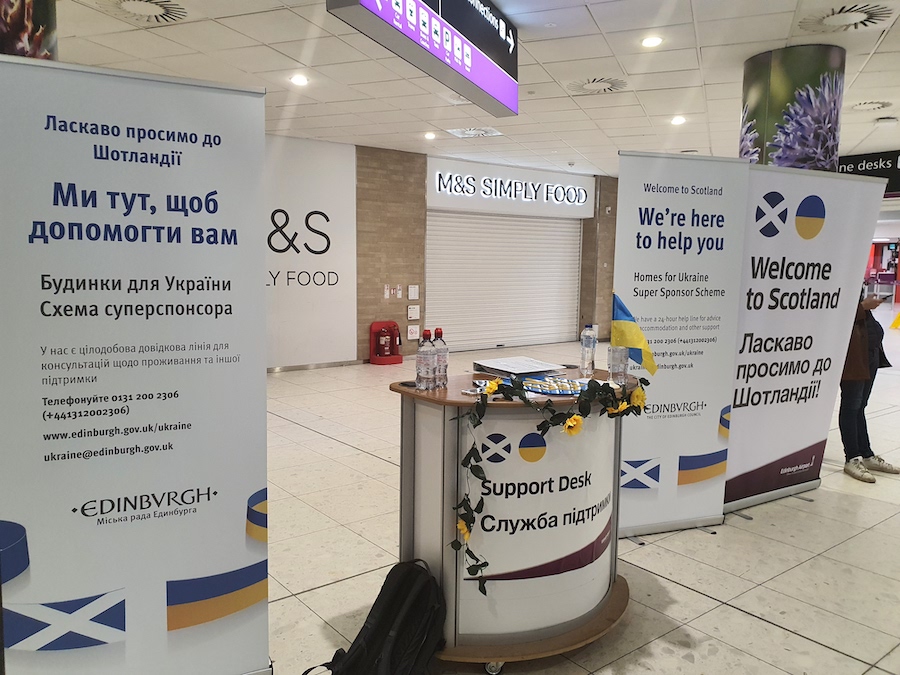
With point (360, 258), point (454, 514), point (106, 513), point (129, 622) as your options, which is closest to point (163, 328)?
point (106, 513)

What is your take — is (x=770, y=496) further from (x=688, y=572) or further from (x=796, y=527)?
(x=688, y=572)

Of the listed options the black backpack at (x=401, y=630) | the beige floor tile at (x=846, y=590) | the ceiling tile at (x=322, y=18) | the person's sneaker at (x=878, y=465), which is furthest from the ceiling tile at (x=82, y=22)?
the person's sneaker at (x=878, y=465)

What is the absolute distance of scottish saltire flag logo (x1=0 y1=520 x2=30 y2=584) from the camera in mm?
1849

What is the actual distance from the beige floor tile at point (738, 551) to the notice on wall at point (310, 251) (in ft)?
21.2

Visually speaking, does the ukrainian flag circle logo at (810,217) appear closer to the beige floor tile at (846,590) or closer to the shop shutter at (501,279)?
the beige floor tile at (846,590)

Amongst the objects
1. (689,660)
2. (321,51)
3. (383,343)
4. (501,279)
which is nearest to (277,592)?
(689,660)

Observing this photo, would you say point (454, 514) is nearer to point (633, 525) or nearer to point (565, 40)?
point (633, 525)

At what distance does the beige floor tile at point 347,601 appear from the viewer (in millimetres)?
2727

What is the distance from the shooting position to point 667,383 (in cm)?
357

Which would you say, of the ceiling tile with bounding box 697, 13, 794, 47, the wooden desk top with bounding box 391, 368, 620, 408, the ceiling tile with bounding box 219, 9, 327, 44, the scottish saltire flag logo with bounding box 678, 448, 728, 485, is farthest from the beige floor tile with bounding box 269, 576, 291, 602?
the ceiling tile with bounding box 697, 13, 794, 47

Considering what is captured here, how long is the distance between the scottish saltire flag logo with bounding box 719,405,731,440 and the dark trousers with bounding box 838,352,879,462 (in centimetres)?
164

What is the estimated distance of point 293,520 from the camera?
3840 mm

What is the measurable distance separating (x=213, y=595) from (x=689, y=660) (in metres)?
1.77

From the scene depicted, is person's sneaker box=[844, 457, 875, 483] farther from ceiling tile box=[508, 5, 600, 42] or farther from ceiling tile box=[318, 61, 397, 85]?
ceiling tile box=[318, 61, 397, 85]
